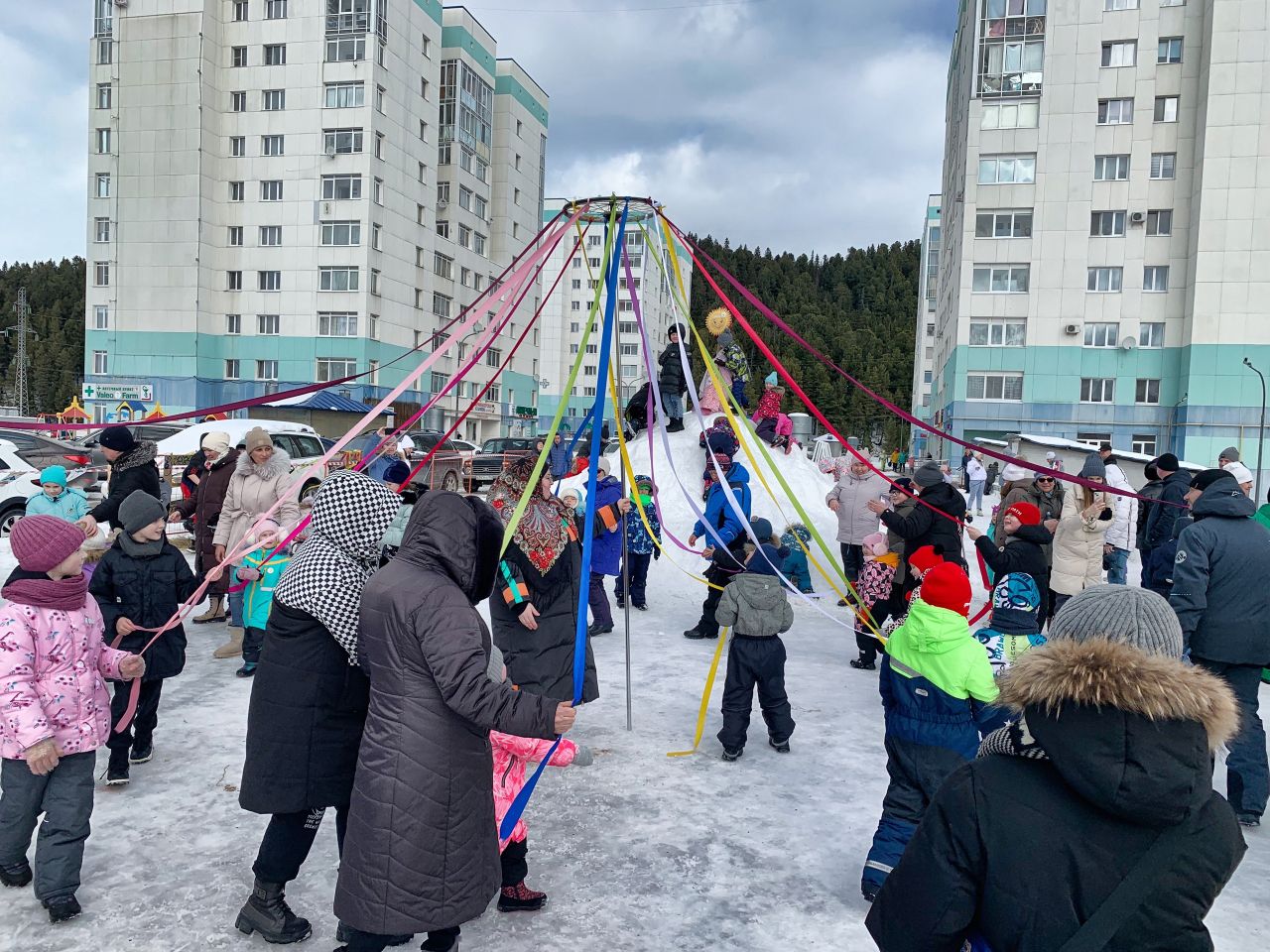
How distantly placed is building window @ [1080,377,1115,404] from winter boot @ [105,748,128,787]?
113 ft

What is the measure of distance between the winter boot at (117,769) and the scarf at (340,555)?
88.5 inches

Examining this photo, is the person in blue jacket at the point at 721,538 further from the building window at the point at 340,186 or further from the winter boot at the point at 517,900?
the building window at the point at 340,186

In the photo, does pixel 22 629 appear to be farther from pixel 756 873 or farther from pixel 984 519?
pixel 984 519

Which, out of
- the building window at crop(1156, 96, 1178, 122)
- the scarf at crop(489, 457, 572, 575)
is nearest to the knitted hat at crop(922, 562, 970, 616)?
the scarf at crop(489, 457, 572, 575)

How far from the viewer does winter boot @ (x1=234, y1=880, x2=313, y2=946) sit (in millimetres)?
2932

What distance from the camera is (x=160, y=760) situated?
4590 mm

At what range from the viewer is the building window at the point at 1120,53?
30.1m

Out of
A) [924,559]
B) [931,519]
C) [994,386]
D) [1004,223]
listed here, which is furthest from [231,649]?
[1004,223]

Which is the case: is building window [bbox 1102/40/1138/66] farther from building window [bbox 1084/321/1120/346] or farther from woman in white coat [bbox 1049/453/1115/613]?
woman in white coat [bbox 1049/453/1115/613]

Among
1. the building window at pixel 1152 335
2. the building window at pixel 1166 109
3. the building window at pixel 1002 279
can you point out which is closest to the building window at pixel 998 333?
the building window at pixel 1002 279

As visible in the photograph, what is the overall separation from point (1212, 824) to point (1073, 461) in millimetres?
22408

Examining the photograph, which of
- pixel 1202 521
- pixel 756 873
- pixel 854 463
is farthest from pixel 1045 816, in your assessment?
pixel 854 463

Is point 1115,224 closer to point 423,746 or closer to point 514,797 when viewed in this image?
point 514,797

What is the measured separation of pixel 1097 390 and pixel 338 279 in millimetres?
32181
